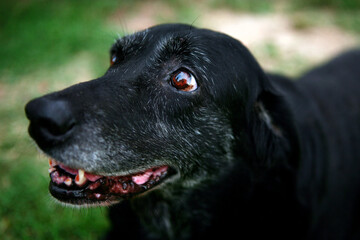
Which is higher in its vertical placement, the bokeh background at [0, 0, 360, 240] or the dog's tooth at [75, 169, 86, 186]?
the bokeh background at [0, 0, 360, 240]

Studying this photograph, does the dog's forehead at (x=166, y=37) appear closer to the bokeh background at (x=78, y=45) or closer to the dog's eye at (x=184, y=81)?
the dog's eye at (x=184, y=81)

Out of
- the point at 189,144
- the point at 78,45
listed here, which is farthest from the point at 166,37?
the point at 78,45

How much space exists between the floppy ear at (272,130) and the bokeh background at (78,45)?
2.06 metres

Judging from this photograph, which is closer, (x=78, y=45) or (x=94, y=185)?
(x=94, y=185)

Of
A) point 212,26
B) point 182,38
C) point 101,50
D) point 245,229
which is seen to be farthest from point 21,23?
point 245,229

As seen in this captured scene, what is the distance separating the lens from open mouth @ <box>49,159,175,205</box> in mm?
2080

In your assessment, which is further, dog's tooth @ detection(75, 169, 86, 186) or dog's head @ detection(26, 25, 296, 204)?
dog's tooth @ detection(75, 169, 86, 186)

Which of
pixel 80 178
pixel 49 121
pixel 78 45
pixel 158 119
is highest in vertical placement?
pixel 78 45

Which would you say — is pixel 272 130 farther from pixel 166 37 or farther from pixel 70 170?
pixel 70 170

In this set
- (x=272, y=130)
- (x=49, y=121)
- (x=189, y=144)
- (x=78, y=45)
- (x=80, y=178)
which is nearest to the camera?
(x=49, y=121)

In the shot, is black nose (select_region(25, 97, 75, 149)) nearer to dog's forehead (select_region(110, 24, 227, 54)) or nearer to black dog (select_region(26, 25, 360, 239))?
black dog (select_region(26, 25, 360, 239))

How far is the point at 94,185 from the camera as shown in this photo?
2.22m

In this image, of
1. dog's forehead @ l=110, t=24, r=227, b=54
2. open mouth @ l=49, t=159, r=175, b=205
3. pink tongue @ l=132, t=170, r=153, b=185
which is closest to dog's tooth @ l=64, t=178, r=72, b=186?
open mouth @ l=49, t=159, r=175, b=205

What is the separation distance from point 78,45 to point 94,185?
482cm
